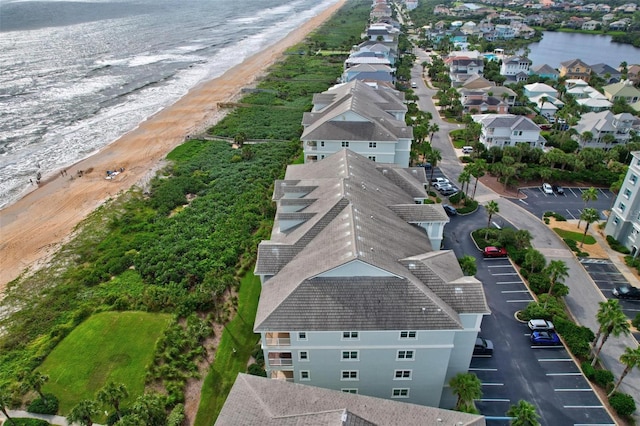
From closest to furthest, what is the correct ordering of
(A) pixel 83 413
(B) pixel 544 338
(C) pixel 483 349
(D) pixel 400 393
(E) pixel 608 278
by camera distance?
(A) pixel 83 413, (D) pixel 400 393, (C) pixel 483 349, (B) pixel 544 338, (E) pixel 608 278

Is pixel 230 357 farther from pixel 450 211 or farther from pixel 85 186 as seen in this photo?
pixel 85 186

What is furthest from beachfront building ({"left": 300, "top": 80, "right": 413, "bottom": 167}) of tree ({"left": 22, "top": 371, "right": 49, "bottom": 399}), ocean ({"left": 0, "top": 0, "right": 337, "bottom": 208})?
ocean ({"left": 0, "top": 0, "right": 337, "bottom": 208})

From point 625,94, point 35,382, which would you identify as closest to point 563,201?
point 625,94

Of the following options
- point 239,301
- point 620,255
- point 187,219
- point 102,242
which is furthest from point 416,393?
point 102,242

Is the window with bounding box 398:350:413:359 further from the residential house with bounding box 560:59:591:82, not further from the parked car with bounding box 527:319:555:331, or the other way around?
the residential house with bounding box 560:59:591:82

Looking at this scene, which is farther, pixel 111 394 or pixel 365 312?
pixel 365 312
